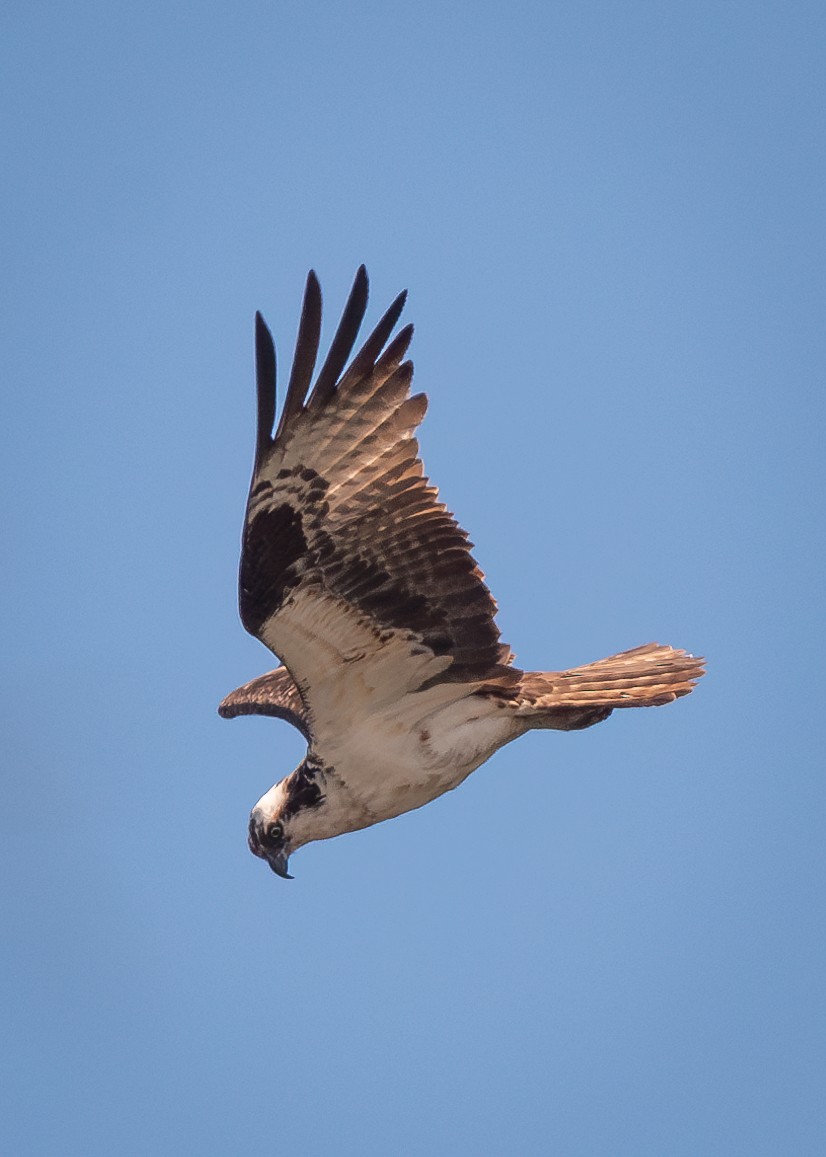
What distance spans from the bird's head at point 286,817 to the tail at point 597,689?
97cm

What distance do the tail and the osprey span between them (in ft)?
0.03

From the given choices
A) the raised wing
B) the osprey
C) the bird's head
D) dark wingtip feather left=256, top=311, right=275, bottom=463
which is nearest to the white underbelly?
the osprey

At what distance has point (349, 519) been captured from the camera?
837 centimetres

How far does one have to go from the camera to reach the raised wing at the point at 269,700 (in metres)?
9.90

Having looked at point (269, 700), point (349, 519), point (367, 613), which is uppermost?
point (349, 519)

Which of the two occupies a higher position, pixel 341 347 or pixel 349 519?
pixel 341 347

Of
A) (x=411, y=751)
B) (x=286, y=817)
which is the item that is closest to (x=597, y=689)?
(x=411, y=751)

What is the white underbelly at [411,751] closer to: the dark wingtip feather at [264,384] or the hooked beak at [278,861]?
the hooked beak at [278,861]

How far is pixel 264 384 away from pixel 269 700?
257 cm

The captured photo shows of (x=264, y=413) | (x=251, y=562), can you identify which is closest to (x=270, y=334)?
(x=264, y=413)

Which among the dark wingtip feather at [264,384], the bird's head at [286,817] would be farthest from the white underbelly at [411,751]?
the dark wingtip feather at [264,384]

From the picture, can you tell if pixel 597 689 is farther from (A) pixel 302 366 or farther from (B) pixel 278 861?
(A) pixel 302 366

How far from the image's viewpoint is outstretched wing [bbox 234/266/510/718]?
27.3 ft

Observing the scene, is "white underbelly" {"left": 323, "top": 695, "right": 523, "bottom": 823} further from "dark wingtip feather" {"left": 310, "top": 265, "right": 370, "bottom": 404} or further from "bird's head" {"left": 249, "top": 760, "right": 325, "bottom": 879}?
"dark wingtip feather" {"left": 310, "top": 265, "right": 370, "bottom": 404}
